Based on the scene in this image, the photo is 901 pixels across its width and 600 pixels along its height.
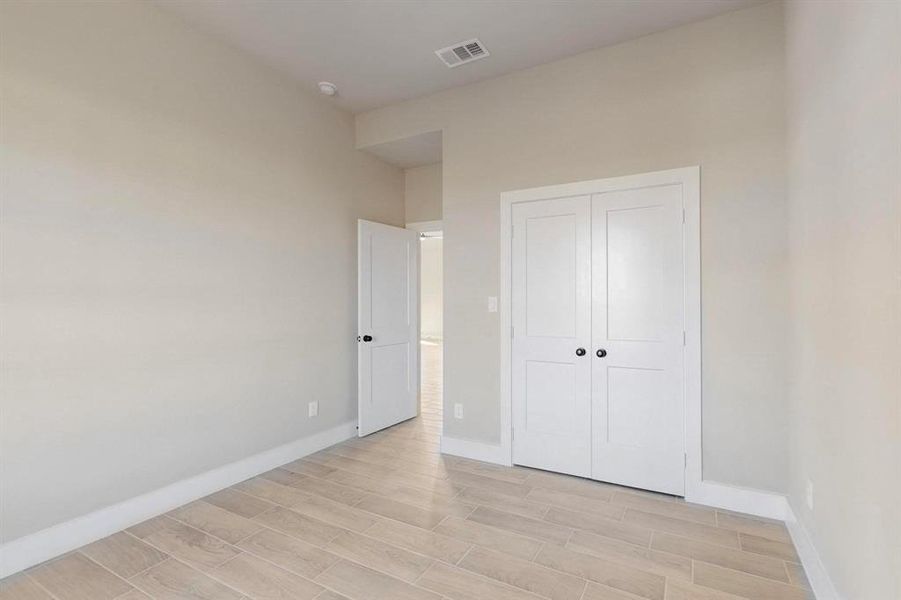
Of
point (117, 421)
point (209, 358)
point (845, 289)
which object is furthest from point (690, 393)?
point (117, 421)

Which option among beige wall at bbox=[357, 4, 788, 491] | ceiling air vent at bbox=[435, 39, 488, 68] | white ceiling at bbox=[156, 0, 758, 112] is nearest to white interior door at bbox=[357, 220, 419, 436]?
beige wall at bbox=[357, 4, 788, 491]

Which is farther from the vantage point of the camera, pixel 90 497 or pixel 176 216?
pixel 176 216

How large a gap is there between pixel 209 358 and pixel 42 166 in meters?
1.40

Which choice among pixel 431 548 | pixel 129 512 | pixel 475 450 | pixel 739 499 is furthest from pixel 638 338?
pixel 129 512

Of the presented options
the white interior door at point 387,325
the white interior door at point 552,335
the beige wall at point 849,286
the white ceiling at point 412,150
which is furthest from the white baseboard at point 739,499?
the white ceiling at point 412,150

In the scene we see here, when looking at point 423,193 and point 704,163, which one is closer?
point 704,163

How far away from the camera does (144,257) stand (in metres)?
2.57

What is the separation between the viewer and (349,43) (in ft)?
9.91

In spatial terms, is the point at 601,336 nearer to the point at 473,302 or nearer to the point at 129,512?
the point at 473,302

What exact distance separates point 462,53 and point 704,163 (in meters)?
1.88

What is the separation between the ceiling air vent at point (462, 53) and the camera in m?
3.04

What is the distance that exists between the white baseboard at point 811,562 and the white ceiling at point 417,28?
3.06 metres

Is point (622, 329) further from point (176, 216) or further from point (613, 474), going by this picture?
point (176, 216)

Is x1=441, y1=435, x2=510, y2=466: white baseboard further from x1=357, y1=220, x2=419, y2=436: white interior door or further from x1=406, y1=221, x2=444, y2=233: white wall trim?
x1=406, y1=221, x2=444, y2=233: white wall trim
